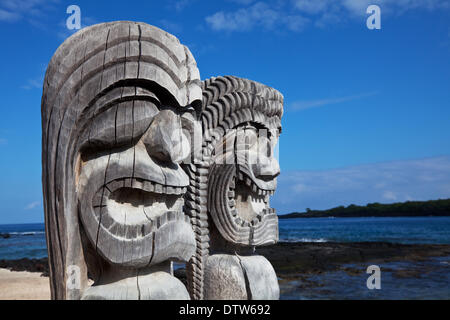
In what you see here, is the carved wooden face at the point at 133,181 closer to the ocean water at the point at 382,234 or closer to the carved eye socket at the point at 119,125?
the carved eye socket at the point at 119,125

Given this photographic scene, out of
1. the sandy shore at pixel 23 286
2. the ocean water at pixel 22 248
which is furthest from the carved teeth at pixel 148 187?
the ocean water at pixel 22 248

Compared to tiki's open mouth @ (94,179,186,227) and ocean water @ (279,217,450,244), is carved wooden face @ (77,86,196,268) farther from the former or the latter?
ocean water @ (279,217,450,244)

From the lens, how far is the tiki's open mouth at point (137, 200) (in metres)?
2.65

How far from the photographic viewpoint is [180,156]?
117 inches

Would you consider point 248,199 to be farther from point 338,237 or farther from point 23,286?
point 338,237

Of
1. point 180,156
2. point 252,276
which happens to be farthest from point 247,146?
point 180,156

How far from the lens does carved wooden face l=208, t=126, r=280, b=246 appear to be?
14.0ft

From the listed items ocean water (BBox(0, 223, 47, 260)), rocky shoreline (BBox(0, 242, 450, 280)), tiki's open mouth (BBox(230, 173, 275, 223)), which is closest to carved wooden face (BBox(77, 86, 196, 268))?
tiki's open mouth (BBox(230, 173, 275, 223))

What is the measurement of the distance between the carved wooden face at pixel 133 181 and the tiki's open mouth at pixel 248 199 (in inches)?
65.5

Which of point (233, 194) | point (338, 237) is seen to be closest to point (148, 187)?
point (233, 194)

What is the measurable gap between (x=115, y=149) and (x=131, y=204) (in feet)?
1.32

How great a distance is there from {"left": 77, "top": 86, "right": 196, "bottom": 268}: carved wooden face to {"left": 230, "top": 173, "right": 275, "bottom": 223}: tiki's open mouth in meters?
1.66
